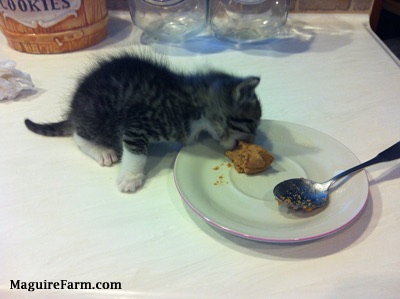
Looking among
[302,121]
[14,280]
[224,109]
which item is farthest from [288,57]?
[14,280]

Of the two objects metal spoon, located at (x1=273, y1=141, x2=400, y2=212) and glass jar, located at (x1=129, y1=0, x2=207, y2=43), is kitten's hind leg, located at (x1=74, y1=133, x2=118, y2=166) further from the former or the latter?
glass jar, located at (x1=129, y1=0, x2=207, y2=43)

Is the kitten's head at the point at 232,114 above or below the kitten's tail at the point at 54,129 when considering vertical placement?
above

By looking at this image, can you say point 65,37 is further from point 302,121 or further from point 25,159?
point 302,121

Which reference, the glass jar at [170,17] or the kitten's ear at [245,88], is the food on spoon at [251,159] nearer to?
the kitten's ear at [245,88]

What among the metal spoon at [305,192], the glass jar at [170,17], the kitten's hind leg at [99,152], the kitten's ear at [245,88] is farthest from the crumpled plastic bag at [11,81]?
the metal spoon at [305,192]

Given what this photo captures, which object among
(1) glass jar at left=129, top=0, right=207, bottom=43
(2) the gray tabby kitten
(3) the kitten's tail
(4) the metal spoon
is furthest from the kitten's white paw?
(1) glass jar at left=129, top=0, right=207, bottom=43

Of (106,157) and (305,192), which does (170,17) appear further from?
(305,192)
